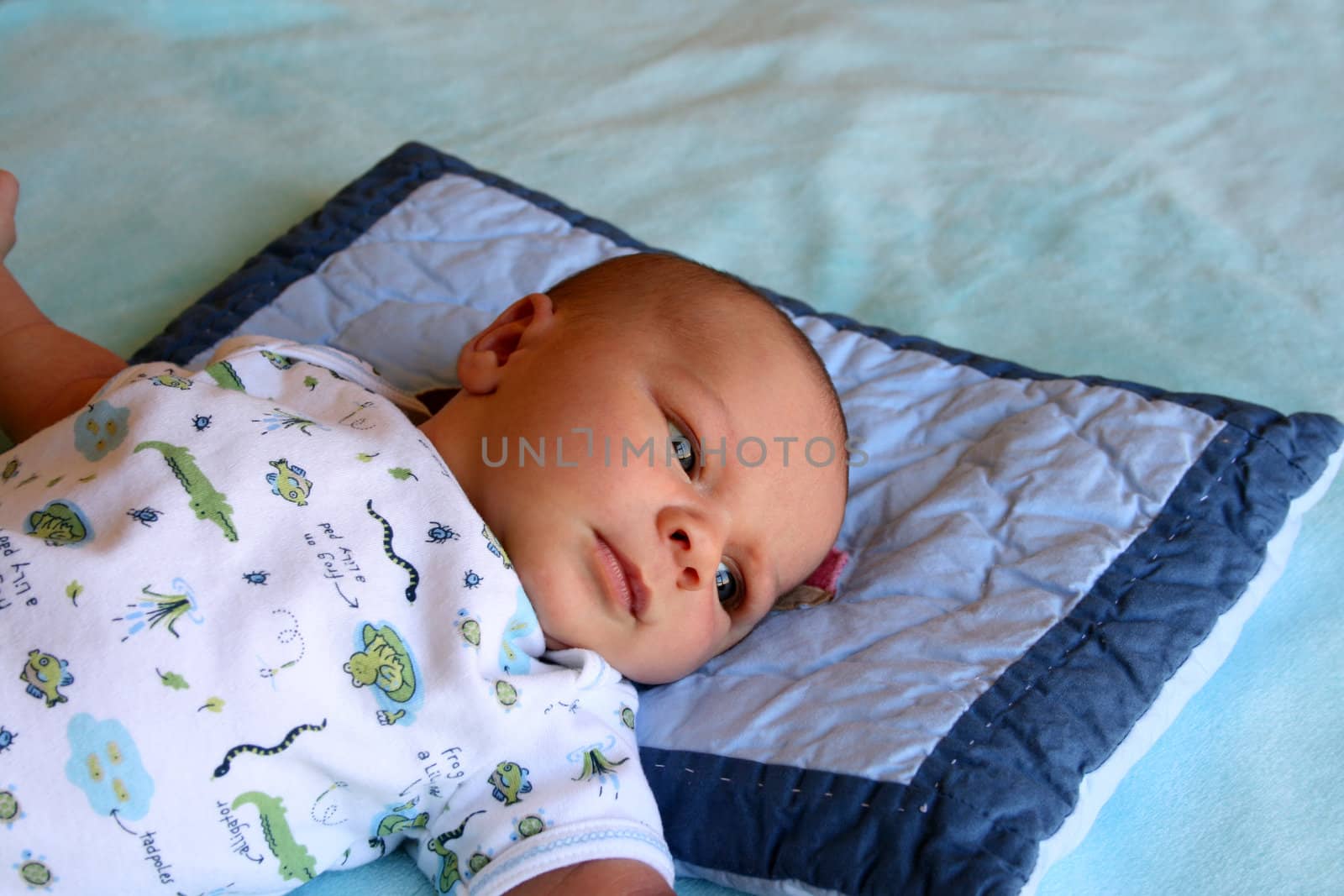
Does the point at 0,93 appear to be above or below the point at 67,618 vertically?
above


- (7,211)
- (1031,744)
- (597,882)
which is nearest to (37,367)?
(7,211)

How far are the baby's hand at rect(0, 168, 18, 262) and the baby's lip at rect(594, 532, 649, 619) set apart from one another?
83 cm

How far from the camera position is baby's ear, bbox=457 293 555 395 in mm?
1154

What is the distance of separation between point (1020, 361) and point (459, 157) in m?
0.84

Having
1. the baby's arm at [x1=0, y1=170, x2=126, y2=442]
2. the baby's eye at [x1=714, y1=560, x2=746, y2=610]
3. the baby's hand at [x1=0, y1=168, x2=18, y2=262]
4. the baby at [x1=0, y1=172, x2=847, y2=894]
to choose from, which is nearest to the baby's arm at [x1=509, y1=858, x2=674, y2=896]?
the baby at [x1=0, y1=172, x2=847, y2=894]

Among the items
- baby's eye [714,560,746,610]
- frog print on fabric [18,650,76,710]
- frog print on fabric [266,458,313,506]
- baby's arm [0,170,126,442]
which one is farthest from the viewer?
baby's arm [0,170,126,442]

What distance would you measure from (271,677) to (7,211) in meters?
0.80

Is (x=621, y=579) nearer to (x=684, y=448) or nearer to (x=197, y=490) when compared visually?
(x=684, y=448)

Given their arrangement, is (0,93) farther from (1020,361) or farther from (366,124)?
(1020,361)

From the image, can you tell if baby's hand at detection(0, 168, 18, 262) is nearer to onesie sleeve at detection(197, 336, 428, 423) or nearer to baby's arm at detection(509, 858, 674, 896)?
onesie sleeve at detection(197, 336, 428, 423)

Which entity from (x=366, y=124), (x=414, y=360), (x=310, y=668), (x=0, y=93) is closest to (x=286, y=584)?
(x=310, y=668)

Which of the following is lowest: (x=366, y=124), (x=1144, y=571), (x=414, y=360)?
(x=1144, y=571)

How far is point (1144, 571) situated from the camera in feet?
3.76

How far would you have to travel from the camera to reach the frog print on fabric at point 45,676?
0.88 meters
